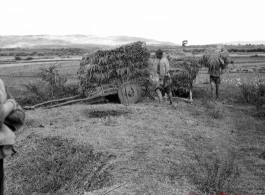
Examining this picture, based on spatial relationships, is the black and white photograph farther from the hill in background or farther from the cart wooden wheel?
the hill in background

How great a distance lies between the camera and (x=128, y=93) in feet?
42.1


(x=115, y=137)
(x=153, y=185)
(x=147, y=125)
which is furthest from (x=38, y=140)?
(x=153, y=185)

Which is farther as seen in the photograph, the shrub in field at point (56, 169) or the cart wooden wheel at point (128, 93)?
the cart wooden wheel at point (128, 93)

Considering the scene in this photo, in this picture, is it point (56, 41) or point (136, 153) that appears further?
point (56, 41)

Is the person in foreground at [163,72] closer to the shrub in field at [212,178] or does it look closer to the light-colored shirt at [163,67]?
the light-colored shirt at [163,67]

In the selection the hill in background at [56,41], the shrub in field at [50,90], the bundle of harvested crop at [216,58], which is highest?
the bundle of harvested crop at [216,58]

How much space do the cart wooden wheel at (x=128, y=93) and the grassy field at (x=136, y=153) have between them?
1.57 meters

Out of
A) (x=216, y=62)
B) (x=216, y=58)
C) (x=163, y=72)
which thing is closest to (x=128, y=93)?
(x=163, y=72)

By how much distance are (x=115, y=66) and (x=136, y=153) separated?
19.7 feet

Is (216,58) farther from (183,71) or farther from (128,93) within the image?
(128,93)

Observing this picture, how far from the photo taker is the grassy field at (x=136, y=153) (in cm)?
555

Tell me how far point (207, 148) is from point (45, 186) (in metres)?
3.41

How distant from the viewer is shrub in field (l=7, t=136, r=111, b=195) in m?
5.88

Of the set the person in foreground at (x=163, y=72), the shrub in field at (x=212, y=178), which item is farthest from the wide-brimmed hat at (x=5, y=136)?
the person in foreground at (x=163, y=72)
